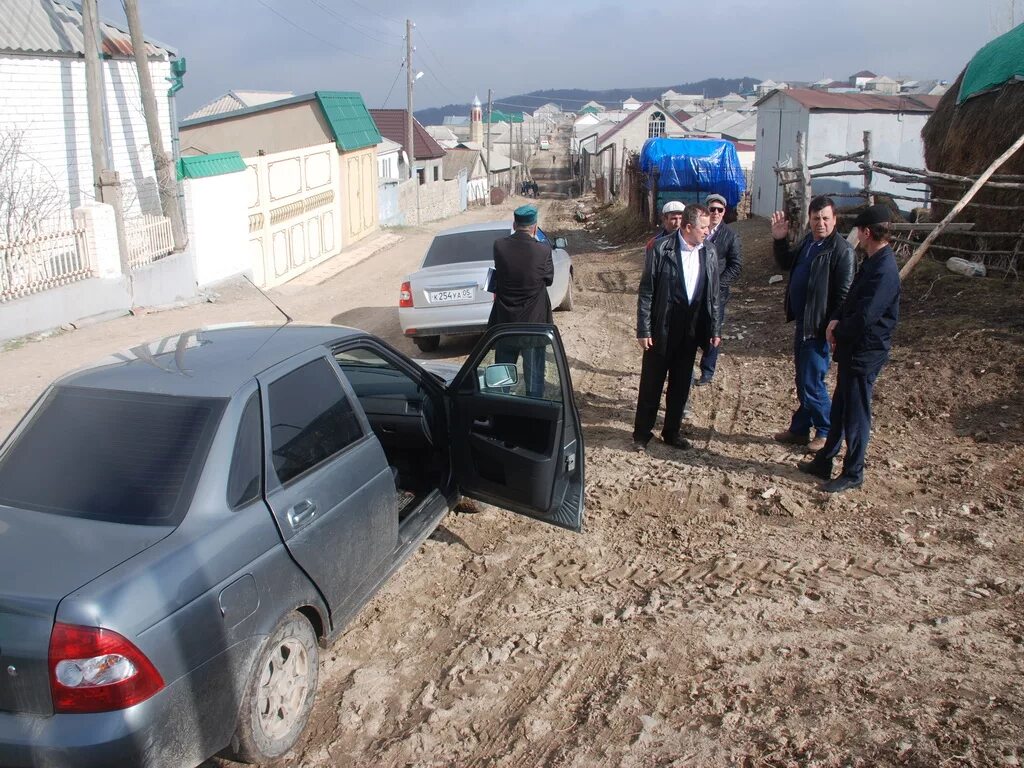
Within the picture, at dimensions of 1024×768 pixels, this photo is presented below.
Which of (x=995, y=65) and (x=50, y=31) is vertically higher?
(x=50, y=31)

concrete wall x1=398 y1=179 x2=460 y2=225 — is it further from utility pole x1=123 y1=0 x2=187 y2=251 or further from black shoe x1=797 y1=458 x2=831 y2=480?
black shoe x1=797 y1=458 x2=831 y2=480

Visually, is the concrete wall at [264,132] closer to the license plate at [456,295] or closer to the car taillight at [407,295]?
the car taillight at [407,295]

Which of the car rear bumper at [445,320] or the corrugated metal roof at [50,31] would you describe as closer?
the car rear bumper at [445,320]

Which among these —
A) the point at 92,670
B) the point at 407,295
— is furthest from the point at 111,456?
the point at 407,295

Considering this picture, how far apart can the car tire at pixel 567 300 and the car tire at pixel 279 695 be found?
873cm

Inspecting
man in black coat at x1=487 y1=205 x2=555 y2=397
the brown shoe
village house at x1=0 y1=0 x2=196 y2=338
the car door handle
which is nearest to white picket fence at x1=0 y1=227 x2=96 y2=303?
village house at x1=0 y1=0 x2=196 y2=338

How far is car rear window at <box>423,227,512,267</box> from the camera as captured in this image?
405 inches

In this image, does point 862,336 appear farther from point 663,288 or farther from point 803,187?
point 803,187

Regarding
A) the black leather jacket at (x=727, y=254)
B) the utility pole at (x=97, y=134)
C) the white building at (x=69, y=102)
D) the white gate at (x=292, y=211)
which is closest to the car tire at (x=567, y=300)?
the black leather jacket at (x=727, y=254)

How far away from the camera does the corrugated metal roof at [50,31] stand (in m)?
14.6

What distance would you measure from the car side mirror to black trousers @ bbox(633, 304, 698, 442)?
2062 mm

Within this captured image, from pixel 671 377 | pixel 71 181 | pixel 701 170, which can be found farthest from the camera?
pixel 701 170

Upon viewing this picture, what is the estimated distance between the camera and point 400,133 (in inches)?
1961

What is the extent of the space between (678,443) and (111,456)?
4.31 meters
